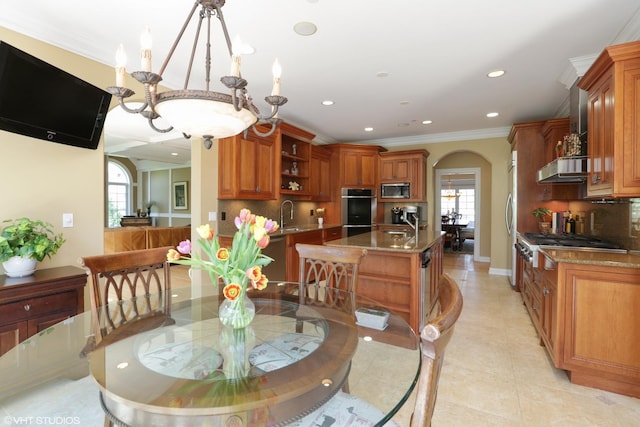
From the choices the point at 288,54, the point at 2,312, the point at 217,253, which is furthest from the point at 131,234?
the point at 217,253

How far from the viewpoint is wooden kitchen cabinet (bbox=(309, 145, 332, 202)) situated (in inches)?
233

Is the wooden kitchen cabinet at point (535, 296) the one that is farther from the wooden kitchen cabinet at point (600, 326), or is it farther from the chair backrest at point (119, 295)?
the chair backrest at point (119, 295)

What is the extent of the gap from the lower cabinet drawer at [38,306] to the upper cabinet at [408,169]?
5.41 meters

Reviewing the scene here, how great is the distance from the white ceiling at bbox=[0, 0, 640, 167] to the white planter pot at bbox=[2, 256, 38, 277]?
1638mm

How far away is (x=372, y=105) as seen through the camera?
442 cm

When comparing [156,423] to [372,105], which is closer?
[156,423]

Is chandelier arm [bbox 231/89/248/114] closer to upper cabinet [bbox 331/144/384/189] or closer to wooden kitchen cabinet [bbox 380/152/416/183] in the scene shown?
upper cabinet [bbox 331/144/384/189]

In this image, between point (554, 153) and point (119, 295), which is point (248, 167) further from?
point (554, 153)

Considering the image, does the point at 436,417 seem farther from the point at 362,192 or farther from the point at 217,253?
the point at 362,192

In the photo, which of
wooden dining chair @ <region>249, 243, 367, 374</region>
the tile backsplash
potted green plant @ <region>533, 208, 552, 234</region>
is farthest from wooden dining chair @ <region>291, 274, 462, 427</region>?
potted green plant @ <region>533, 208, 552, 234</region>

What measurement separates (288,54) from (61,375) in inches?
110

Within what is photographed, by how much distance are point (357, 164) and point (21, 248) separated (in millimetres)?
5283

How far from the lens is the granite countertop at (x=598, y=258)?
6.54 feet

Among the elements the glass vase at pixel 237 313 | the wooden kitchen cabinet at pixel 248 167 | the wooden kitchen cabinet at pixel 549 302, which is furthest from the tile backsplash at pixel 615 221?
the wooden kitchen cabinet at pixel 248 167
